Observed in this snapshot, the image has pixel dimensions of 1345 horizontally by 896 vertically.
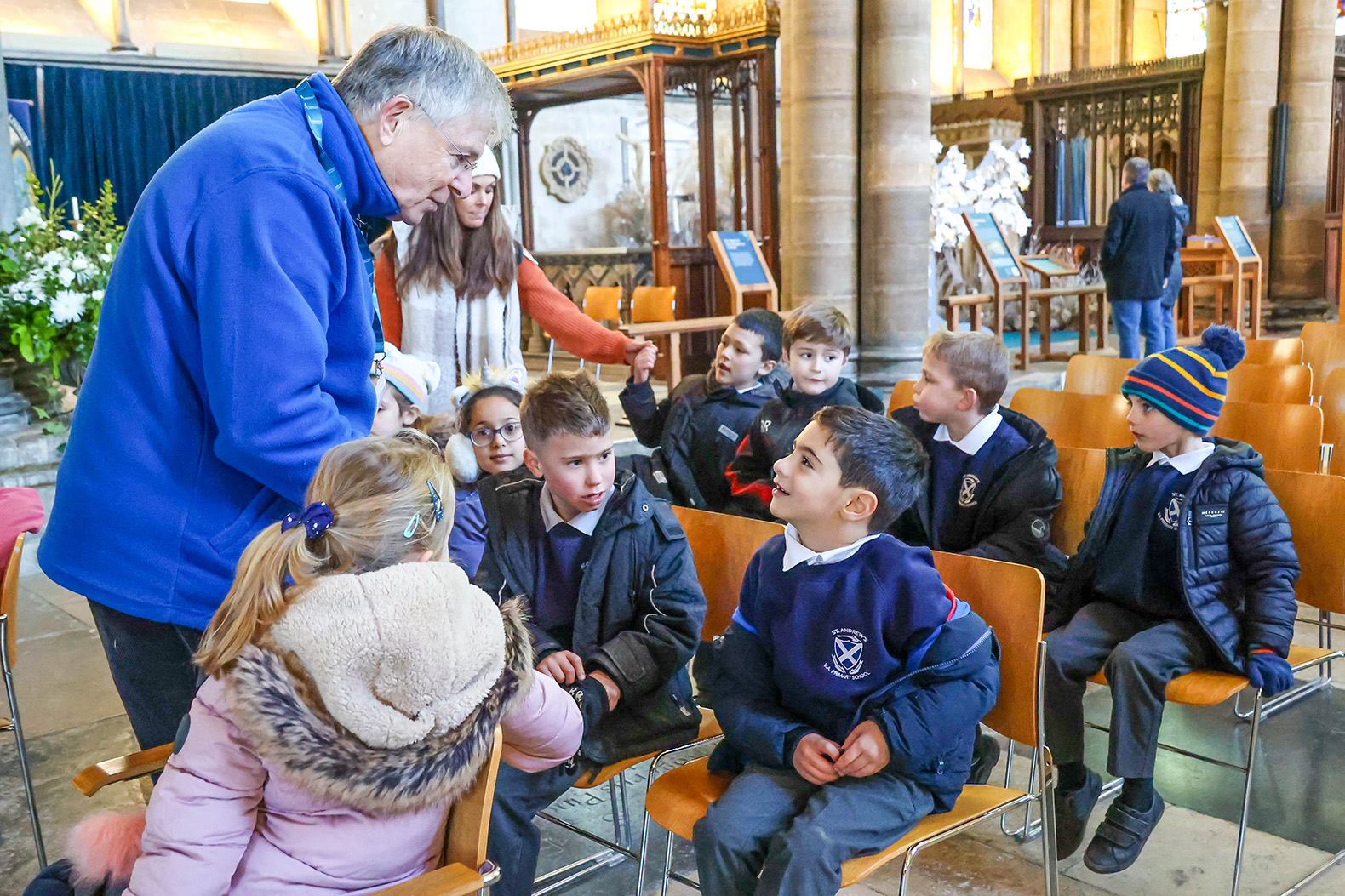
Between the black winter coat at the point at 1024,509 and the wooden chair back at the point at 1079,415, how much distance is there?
846 millimetres

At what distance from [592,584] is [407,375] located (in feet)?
2.79

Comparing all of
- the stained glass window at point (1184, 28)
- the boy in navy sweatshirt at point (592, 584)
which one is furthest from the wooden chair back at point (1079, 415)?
the stained glass window at point (1184, 28)

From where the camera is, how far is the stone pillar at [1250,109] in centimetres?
1170

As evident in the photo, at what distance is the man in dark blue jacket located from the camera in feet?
26.0

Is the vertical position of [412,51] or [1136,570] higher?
[412,51]

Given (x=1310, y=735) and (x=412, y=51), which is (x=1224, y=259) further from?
(x=412, y=51)

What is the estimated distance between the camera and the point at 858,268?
7137mm

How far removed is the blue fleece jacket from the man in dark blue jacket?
733 centimetres

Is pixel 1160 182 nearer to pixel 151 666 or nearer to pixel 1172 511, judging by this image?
pixel 1172 511

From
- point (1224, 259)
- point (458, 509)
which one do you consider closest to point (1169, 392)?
point (458, 509)

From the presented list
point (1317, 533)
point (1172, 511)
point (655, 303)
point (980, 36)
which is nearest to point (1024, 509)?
point (1172, 511)

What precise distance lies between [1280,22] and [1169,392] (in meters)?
11.3

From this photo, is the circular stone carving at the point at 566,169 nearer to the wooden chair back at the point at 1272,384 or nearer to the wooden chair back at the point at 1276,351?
the wooden chair back at the point at 1276,351

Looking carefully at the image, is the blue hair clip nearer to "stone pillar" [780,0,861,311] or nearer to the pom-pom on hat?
the pom-pom on hat
